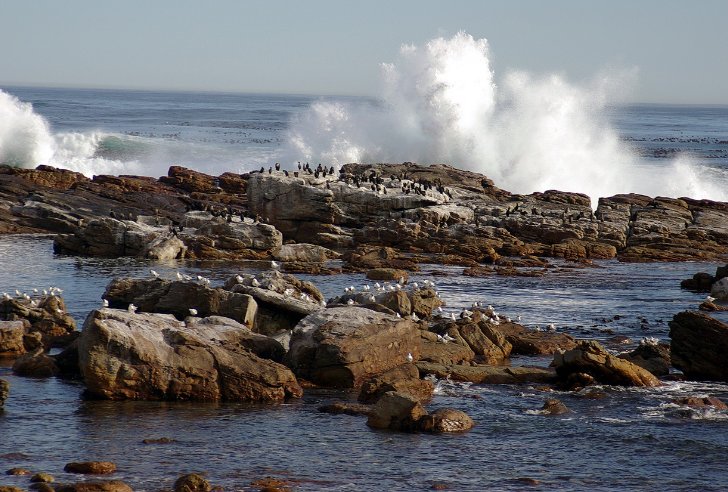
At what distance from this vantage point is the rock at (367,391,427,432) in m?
21.3

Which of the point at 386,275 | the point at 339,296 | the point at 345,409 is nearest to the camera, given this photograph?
the point at 345,409

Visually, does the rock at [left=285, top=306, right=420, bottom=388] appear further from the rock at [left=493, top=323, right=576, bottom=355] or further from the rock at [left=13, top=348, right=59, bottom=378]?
the rock at [left=13, top=348, right=59, bottom=378]

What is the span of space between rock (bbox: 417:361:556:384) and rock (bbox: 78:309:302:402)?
12.9 ft

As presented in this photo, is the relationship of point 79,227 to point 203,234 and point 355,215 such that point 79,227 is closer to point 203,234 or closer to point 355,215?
point 203,234

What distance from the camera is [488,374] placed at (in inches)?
1030

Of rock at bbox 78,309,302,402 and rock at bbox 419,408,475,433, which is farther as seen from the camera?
rock at bbox 78,309,302,402

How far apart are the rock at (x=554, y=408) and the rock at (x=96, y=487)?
9879 mm

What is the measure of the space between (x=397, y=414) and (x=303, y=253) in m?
27.8

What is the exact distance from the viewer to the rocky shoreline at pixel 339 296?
76.4 feet

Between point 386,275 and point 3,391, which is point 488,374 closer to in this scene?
point 3,391

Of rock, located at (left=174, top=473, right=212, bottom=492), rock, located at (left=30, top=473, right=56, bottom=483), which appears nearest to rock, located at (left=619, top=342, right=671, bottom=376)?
rock, located at (left=174, top=473, right=212, bottom=492)

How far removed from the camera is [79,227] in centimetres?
5150

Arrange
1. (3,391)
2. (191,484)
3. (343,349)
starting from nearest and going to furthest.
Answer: (191,484), (3,391), (343,349)

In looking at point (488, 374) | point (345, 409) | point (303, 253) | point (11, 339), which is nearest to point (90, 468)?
point (345, 409)
